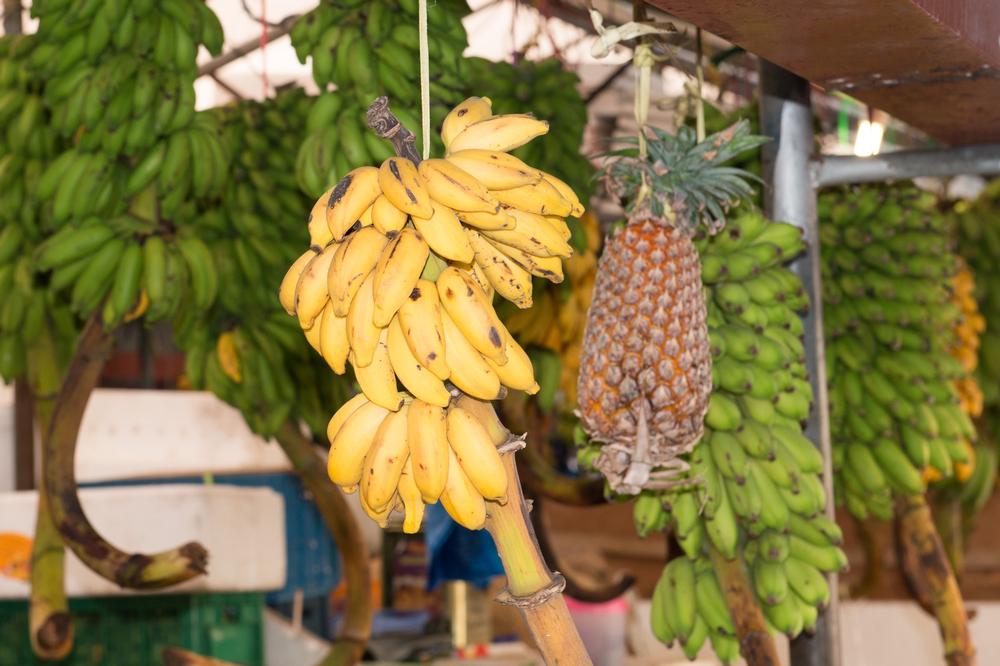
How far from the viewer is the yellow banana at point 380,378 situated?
46.7 inches

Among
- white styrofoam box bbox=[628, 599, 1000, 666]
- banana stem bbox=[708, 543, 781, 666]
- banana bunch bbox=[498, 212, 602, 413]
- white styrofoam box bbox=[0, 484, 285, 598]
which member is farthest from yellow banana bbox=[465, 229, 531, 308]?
white styrofoam box bbox=[628, 599, 1000, 666]

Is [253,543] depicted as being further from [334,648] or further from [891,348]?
[891,348]

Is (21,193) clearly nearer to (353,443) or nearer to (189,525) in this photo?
(189,525)

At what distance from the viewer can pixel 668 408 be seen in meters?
1.63

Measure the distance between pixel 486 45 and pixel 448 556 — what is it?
176cm

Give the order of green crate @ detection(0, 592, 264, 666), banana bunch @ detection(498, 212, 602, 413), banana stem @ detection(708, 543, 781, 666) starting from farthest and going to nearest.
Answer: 1. green crate @ detection(0, 592, 264, 666)
2. banana bunch @ detection(498, 212, 602, 413)
3. banana stem @ detection(708, 543, 781, 666)

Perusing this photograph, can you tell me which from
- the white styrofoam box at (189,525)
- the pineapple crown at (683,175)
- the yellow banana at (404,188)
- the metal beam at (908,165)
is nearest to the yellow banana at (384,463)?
the yellow banana at (404,188)

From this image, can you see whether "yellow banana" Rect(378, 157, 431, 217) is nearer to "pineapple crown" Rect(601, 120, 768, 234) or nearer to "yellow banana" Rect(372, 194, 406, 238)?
"yellow banana" Rect(372, 194, 406, 238)

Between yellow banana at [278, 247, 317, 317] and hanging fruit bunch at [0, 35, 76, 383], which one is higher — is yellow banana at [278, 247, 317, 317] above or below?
below

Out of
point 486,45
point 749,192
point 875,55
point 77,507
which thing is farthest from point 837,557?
point 486,45

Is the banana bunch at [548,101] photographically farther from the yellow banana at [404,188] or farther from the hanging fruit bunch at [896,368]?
the yellow banana at [404,188]

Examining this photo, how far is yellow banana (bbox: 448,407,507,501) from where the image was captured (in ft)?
3.88

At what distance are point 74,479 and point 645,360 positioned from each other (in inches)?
42.7

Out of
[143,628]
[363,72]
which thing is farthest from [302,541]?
[363,72]
